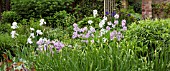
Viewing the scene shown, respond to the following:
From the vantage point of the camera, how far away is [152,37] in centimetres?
504

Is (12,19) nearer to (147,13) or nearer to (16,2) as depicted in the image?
(16,2)

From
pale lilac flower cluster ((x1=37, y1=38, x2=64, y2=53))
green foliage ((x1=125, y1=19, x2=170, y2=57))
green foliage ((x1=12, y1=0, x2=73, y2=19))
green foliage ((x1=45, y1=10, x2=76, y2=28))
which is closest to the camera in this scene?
pale lilac flower cluster ((x1=37, y1=38, x2=64, y2=53))

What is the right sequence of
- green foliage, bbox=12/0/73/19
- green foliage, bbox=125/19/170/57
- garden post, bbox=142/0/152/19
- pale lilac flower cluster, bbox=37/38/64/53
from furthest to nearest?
green foliage, bbox=12/0/73/19, garden post, bbox=142/0/152/19, green foliage, bbox=125/19/170/57, pale lilac flower cluster, bbox=37/38/64/53

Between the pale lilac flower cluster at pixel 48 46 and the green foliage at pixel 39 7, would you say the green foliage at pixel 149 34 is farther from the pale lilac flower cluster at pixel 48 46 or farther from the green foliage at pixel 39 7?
the green foliage at pixel 39 7

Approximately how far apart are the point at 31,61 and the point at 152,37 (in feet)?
6.68

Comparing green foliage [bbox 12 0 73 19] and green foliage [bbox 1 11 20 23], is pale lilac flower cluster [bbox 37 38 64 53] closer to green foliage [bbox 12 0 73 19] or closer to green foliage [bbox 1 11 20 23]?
green foliage [bbox 12 0 73 19]

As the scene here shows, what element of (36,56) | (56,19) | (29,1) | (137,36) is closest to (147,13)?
(56,19)

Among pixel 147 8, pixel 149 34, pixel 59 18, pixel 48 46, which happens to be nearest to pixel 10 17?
pixel 59 18

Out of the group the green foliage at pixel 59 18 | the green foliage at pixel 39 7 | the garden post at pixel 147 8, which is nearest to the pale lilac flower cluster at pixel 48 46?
the garden post at pixel 147 8

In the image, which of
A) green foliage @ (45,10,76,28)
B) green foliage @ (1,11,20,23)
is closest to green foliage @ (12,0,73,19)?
green foliage @ (1,11,20,23)

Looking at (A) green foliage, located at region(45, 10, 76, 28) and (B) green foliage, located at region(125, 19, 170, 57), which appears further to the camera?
(A) green foliage, located at region(45, 10, 76, 28)

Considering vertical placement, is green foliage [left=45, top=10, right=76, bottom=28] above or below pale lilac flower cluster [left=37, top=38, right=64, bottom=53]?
below

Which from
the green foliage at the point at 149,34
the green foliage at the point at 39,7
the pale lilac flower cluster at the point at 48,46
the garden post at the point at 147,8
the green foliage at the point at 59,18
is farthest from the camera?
the green foliage at the point at 39,7

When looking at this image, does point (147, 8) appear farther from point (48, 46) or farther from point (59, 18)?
point (48, 46)
